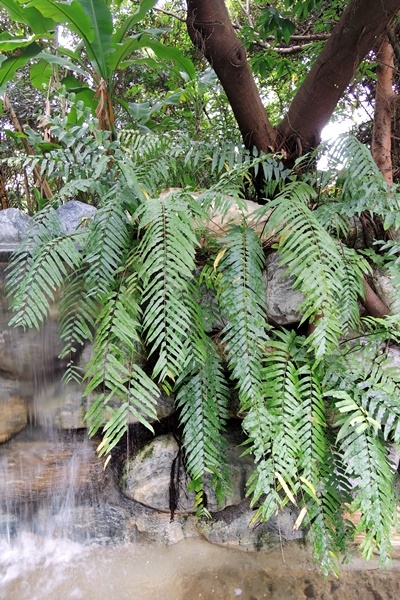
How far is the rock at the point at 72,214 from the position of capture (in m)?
2.06

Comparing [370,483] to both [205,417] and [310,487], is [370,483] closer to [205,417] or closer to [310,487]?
[310,487]

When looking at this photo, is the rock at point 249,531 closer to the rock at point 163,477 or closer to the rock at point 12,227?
the rock at point 163,477

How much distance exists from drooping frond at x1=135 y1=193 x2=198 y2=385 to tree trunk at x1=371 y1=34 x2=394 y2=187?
1.43 metres

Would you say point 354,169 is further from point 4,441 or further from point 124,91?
point 124,91

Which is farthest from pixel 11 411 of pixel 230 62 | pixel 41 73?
pixel 41 73

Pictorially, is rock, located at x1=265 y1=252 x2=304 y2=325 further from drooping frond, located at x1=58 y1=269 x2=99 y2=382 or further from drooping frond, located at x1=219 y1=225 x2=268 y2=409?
drooping frond, located at x1=58 y1=269 x2=99 y2=382

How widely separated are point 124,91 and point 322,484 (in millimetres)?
4372

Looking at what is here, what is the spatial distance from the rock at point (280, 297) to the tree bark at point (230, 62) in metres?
Answer: 0.80

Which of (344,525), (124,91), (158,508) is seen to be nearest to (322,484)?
(344,525)

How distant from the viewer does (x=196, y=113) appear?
304 centimetres

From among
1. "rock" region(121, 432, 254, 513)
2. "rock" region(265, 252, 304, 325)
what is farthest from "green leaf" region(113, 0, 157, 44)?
"rock" region(121, 432, 254, 513)

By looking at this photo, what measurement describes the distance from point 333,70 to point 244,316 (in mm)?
1420

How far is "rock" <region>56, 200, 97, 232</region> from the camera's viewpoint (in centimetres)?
206

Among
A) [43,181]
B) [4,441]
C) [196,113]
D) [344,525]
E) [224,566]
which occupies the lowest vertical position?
[224,566]
